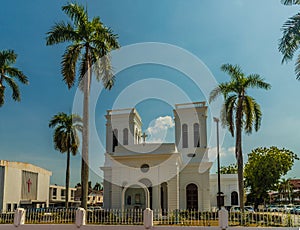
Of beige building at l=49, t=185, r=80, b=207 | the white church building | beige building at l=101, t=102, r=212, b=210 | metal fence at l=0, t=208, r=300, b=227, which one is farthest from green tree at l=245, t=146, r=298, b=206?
beige building at l=49, t=185, r=80, b=207

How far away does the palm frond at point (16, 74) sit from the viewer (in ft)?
74.3

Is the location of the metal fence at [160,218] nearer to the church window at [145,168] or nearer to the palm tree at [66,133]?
the church window at [145,168]

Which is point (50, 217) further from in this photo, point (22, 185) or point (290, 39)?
point (22, 185)

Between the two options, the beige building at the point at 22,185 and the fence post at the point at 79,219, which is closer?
the fence post at the point at 79,219

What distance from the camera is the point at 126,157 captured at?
27.5 meters

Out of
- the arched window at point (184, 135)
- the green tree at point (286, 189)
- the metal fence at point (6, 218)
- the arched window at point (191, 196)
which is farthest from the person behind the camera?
the green tree at point (286, 189)

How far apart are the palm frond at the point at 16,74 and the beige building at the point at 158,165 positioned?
9424 millimetres

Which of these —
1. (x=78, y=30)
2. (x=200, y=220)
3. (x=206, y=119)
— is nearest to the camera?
(x=200, y=220)

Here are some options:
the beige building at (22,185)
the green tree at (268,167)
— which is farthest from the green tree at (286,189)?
the beige building at (22,185)

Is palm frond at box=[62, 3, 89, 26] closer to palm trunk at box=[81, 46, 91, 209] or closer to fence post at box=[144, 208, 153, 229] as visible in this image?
palm trunk at box=[81, 46, 91, 209]

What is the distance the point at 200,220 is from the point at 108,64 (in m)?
10.5

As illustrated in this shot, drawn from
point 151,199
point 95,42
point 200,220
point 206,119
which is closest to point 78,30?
point 95,42

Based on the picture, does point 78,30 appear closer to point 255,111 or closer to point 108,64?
point 108,64

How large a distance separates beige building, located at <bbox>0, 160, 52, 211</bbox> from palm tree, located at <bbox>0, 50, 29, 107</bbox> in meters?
20.0
